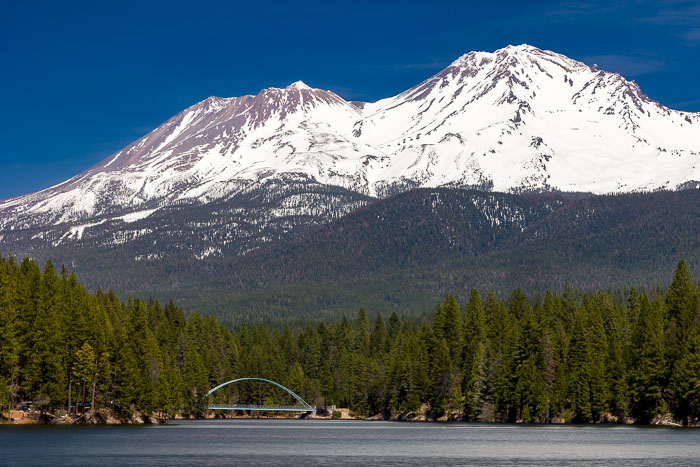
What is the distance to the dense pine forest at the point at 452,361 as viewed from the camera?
124 metres

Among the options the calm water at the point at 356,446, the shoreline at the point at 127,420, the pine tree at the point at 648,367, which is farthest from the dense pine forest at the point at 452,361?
the calm water at the point at 356,446

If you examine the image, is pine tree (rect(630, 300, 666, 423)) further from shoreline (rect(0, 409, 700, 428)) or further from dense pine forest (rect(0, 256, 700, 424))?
shoreline (rect(0, 409, 700, 428))

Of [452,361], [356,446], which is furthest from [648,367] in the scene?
[356,446]

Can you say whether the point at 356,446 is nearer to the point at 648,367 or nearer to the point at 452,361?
the point at 648,367

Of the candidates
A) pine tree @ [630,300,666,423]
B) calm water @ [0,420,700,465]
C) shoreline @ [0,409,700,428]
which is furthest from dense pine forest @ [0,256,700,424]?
calm water @ [0,420,700,465]

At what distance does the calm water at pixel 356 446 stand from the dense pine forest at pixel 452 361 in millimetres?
6621

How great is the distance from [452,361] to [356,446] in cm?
6093

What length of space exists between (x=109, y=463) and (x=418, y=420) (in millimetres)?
93509

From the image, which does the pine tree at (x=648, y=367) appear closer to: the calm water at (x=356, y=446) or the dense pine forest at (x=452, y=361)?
the dense pine forest at (x=452, y=361)

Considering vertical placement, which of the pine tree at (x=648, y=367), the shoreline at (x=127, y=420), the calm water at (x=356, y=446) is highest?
the pine tree at (x=648, y=367)

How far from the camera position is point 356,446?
371 ft

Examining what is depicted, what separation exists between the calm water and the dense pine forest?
6621 mm

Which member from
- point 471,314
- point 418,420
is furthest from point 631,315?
point 418,420

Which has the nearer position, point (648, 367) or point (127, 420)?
point (648, 367)
